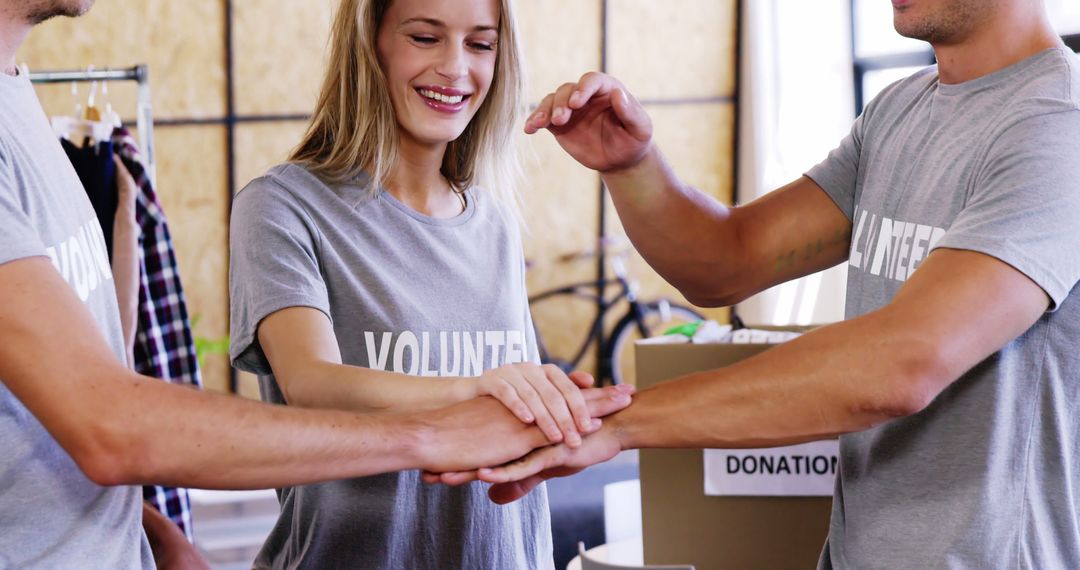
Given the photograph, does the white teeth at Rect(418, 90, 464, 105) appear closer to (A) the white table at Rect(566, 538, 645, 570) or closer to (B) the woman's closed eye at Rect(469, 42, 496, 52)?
(B) the woman's closed eye at Rect(469, 42, 496, 52)

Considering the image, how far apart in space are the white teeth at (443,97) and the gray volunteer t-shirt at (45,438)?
0.57 m

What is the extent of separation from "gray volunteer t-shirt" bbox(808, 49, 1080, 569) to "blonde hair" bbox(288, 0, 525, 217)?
27.4 inches

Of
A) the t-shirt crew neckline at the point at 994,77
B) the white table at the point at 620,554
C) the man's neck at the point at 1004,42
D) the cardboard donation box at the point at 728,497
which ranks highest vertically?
the man's neck at the point at 1004,42

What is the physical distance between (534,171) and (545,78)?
590 mm

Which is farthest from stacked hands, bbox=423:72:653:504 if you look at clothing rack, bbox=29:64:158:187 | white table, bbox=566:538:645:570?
clothing rack, bbox=29:64:158:187

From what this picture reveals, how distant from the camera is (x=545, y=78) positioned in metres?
6.54

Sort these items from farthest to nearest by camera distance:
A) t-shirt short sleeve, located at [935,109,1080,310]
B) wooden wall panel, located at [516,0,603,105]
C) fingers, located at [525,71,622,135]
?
wooden wall panel, located at [516,0,603,105] → fingers, located at [525,71,622,135] → t-shirt short sleeve, located at [935,109,1080,310]

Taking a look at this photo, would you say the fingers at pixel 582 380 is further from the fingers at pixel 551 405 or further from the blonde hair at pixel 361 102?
the blonde hair at pixel 361 102

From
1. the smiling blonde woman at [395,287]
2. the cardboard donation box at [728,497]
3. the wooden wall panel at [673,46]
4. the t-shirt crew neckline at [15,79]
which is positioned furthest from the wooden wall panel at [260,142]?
the t-shirt crew neckline at [15,79]

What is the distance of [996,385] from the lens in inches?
49.5

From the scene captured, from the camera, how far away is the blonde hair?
1.62 m

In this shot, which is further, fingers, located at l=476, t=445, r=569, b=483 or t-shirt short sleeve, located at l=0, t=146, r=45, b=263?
fingers, located at l=476, t=445, r=569, b=483

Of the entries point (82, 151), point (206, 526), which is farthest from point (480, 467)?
point (206, 526)

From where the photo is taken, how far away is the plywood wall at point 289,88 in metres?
6.00
